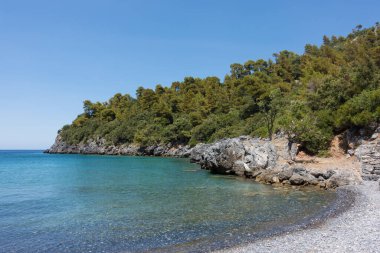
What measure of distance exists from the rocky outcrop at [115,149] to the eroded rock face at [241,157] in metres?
42.4

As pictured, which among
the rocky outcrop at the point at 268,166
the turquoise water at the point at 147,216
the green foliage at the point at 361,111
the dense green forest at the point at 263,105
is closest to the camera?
the turquoise water at the point at 147,216

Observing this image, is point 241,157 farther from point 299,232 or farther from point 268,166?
point 299,232

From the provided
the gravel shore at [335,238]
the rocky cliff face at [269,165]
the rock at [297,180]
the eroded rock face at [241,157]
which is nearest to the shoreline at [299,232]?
the gravel shore at [335,238]

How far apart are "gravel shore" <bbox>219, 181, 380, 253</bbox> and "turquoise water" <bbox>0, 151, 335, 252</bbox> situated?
5.12 feet

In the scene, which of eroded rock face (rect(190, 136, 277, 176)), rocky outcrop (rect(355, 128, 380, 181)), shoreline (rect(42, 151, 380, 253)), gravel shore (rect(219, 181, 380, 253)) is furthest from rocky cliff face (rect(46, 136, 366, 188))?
gravel shore (rect(219, 181, 380, 253))

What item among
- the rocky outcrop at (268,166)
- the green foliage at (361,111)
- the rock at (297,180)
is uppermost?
the green foliage at (361,111)

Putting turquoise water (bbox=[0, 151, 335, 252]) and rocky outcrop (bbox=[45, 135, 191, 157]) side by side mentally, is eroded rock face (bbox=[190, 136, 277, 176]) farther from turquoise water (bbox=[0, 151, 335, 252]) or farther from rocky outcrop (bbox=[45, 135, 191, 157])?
A: rocky outcrop (bbox=[45, 135, 191, 157])

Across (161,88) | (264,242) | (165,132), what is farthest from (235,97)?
(264,242)

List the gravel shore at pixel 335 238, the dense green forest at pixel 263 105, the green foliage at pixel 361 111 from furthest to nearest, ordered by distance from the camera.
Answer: the dense green forest at pixel 263 105
the green foliage at pixel 361 111
the gravel shore at pixel 335 238

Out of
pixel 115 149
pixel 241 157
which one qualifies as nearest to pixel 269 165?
pixel 241 157

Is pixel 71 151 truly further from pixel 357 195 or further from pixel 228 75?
pixel 357 195

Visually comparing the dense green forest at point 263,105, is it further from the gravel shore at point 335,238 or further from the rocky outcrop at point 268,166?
the gravel shore at point 335,238

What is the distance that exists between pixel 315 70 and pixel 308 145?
50.3 metres

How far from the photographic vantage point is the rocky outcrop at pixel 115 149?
306 ft
